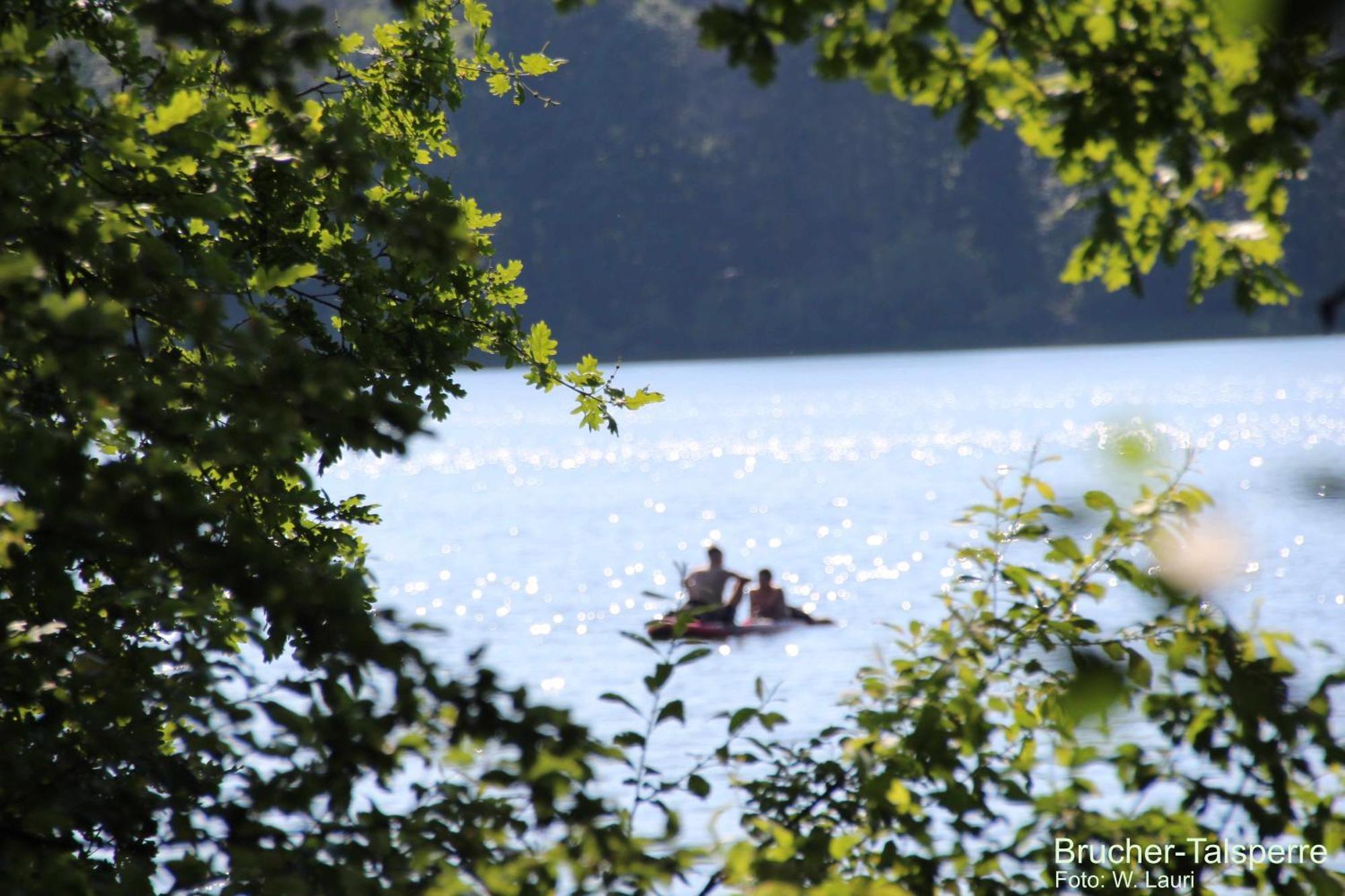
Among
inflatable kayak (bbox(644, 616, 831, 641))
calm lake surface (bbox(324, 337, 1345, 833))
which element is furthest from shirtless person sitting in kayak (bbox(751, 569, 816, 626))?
calm lake surface (bbox(324, 337, 1345, 833))

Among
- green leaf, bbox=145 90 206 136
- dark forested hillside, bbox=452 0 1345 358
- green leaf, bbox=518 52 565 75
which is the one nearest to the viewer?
green leaf, bbox=145 90 206 136

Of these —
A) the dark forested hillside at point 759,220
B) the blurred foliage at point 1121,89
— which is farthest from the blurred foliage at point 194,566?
the dark forested hillside at point 759,220

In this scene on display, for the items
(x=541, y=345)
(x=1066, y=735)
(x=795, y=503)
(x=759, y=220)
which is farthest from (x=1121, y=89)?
(x=759, y=220)

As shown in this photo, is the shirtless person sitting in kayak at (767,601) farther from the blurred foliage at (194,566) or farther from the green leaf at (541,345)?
the blurred foliage at (194,566)

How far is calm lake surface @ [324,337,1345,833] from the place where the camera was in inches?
544

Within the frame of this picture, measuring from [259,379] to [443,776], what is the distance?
2.65ft

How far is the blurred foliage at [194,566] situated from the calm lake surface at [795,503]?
25 centimetres

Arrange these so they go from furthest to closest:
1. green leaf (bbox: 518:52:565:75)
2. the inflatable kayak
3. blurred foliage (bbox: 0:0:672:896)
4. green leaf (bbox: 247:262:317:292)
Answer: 1. the inflatable kayak
2. green leaf (bbox: 518:52:565:75)
3. green leaf (bbox: 247:262:317:292)
4. blurred foliage (bbox: 0:0:672:896)

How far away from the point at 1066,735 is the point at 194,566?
1672 mm

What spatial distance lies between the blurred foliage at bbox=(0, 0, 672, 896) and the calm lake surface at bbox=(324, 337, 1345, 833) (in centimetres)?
25

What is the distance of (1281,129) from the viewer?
2.61 metres

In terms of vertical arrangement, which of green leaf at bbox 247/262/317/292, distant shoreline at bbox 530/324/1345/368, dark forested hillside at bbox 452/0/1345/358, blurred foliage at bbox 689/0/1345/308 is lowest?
green leaf at bbox 247/262/317/292

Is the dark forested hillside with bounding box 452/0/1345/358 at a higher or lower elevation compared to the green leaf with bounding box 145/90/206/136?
higher

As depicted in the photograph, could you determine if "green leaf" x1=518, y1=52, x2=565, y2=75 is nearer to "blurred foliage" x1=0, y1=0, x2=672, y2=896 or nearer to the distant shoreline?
"blurred foliage" x1=0, y1=0, x2=672, y2=896
